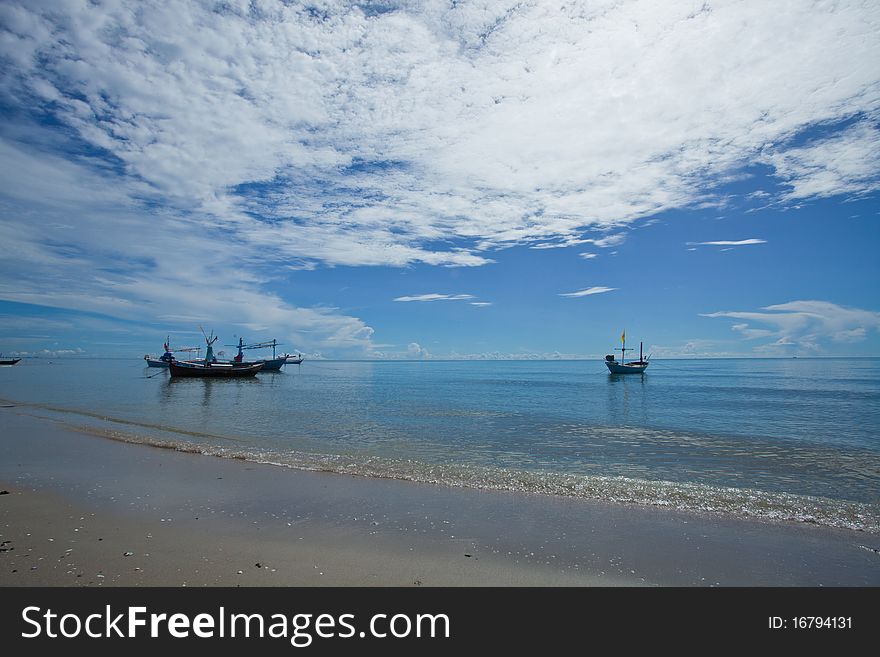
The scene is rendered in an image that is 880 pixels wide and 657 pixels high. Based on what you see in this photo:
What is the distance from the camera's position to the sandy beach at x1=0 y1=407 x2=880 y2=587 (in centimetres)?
637

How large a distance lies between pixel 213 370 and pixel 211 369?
18.4 inches

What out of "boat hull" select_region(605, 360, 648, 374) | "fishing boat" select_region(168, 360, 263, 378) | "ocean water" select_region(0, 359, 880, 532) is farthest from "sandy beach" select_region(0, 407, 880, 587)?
"boat hull" select_region(605, 360, 648, 374)

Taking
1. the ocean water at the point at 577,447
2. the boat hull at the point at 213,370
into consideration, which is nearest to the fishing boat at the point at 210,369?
the boat hull at the point at 213,370

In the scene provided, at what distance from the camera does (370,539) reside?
7.80 metres

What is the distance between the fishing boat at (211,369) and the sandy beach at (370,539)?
74.3 meters

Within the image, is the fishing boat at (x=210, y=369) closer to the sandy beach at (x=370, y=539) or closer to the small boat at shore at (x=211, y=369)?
the small boat at shore at (x=211, y=369)

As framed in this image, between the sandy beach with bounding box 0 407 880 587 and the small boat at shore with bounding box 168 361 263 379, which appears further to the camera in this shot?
the small boat at shore with bounding box 168 361 263 379

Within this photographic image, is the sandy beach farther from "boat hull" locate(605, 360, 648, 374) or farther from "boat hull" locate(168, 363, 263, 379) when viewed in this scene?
"boat hull" locate(605, 360, 648, 374)

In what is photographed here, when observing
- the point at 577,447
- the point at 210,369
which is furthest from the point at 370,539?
the point at 210,369

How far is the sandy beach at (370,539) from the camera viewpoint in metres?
6.37

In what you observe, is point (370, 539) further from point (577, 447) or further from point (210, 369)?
point (210, 369)

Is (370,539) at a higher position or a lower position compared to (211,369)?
lower

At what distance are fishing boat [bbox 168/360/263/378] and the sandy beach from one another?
244 feet
